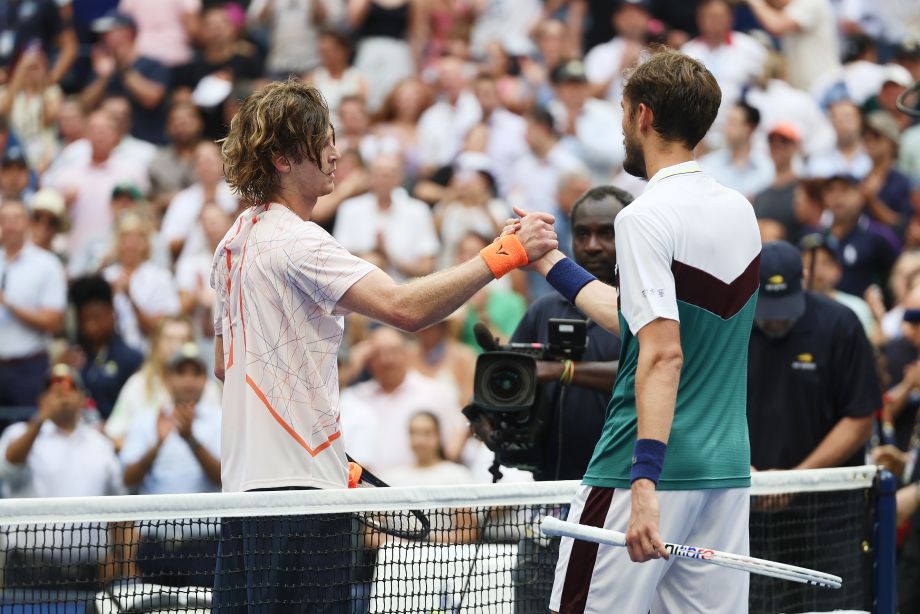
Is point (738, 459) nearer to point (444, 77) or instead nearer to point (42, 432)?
point (42, 432)

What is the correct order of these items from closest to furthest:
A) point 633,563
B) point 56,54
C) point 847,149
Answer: point 633,563
point 847,149
point 56,54

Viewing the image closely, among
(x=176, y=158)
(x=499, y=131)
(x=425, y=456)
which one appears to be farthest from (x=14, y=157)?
(x=425, y=456)

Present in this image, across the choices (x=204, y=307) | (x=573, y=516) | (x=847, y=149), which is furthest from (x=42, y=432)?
(x=847, y=149)

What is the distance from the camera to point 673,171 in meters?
4.27

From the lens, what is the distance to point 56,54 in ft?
52.5

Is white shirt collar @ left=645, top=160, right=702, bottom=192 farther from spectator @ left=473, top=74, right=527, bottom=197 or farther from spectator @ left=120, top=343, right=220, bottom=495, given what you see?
spectator @ left=473, top=74, right=527, bottom=197

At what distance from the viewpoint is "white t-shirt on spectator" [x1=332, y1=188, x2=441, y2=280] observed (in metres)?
12.2

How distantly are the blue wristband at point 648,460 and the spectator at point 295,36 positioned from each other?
1164cm

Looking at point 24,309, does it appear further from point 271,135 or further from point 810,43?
point 810,43

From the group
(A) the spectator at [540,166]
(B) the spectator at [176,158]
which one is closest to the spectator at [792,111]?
(A) the spectator at [540,166]

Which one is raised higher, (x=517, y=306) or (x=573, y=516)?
(x=517, y=306)

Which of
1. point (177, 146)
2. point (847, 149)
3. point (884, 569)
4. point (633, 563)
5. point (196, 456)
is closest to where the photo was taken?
point (633, 563)

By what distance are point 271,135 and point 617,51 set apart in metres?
10.6

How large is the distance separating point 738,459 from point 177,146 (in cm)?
1054
